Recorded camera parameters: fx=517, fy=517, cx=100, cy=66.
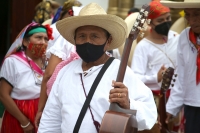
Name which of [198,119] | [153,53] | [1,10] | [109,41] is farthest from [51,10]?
[1,10]

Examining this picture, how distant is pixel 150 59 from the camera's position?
6.25 metres

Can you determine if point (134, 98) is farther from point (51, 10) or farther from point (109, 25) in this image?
point (51, 10)

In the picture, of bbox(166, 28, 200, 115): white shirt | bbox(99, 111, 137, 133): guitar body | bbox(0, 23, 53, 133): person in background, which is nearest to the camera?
bbox(99, 111, 137, 133): guitar body

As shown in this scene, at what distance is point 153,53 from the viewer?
6.23m

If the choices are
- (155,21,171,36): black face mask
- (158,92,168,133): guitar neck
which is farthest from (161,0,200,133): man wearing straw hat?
(155,21,171,36): black face mask

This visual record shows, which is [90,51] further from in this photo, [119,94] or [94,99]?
[119,94]

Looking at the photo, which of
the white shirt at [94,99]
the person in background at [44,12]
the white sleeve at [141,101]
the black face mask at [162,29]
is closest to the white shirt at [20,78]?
the white shirt at [94,99]

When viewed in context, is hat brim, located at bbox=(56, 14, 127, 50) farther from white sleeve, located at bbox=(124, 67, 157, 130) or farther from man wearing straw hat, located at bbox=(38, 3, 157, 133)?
white sleeve, located at bbox=(124, 67, 157, 130)

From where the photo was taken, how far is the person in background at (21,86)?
17.1ft

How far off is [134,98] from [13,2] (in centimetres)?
874

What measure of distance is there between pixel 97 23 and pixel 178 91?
1.90m

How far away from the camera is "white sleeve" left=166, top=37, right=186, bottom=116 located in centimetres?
505

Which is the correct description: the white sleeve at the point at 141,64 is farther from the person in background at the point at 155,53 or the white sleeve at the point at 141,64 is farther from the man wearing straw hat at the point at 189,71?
the man wearing straw hat at the point at 189,71

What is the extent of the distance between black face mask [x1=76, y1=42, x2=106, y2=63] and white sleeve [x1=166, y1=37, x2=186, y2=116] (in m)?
1.71
